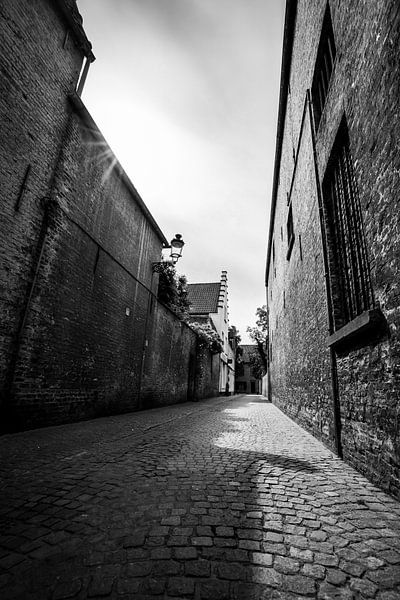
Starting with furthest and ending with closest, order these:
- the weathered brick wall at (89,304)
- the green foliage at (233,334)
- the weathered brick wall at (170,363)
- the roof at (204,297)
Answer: the green foliage at (233,334)
the roof at (204,297)
the weathered brick wall at (170,363)
the weathered brick wall at (89,304)

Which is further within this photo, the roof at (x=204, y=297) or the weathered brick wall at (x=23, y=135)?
the roof at (x=204, y=297)

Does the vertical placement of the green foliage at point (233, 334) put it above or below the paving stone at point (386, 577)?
above

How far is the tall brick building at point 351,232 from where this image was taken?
2.67 m

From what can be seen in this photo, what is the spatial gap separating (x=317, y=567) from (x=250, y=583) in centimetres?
42

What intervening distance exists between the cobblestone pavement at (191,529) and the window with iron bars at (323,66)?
6.05 meters

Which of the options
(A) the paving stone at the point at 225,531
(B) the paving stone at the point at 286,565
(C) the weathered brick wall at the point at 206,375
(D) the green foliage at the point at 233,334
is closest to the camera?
(B) the paving stone at the point at 286,565

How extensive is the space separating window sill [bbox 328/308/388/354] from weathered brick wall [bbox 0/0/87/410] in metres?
5.21

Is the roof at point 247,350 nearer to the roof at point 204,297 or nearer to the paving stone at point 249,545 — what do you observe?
the roof at point 204,297

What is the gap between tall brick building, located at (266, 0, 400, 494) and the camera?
2668 mm

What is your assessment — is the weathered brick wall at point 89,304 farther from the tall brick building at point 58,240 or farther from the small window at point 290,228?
the small window at point 290,228

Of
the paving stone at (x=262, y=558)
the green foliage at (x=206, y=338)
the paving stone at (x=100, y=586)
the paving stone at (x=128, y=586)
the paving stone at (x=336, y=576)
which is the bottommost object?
the paving stone at (x=100, y=586)

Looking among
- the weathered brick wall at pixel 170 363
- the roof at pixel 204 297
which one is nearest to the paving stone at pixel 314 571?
the weathered brick wall at pixel 170 363

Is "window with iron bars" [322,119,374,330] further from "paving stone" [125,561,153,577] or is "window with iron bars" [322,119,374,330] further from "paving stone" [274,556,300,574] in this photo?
"paving stone" [125,561,153,577]

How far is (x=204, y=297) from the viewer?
2952 cm
